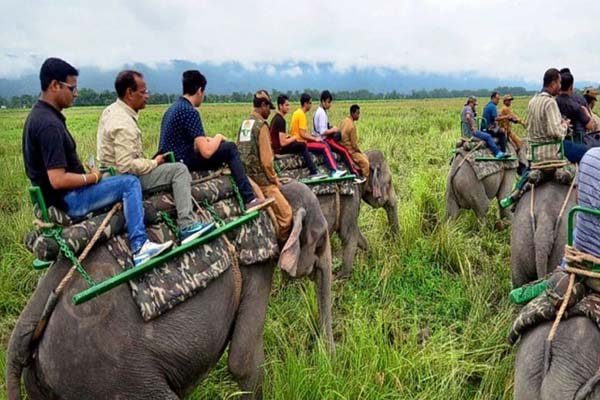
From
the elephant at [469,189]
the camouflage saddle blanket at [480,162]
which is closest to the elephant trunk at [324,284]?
the elephant at [469,189]

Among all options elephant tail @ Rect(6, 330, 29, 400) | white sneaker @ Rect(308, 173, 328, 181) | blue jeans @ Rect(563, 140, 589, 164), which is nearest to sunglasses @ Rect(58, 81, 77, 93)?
elephant tail @ Rect(6, 330, 29, 400)

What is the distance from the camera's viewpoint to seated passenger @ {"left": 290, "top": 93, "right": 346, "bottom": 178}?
724cm

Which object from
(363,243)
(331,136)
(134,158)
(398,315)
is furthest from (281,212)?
(331,136)

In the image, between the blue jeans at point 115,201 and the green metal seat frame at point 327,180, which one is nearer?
the blue jeans at point 115,201

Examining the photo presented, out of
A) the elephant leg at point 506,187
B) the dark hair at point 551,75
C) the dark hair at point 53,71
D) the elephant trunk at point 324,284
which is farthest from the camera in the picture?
the elephant leg at point 506,187

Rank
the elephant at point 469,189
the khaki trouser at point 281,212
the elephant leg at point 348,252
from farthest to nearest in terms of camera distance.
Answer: the elephant at point 469,189 → the elephant leg at point 348,252 → the khaki trouser at point 281,212

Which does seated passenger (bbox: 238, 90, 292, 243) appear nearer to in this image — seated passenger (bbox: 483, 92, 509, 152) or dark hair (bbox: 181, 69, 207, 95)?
dark hair (bbox: 181, 69, 207, 95)

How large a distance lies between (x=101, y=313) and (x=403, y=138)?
59.2 feet

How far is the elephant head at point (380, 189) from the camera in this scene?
7.94m

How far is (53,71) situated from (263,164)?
1820mm

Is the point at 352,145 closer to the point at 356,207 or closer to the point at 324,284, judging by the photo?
the point at 356,207

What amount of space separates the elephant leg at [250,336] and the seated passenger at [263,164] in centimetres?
49

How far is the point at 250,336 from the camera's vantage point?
3.69m

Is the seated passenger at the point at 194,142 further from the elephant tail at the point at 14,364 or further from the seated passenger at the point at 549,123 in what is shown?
the seated passenger at the point at 549,123
